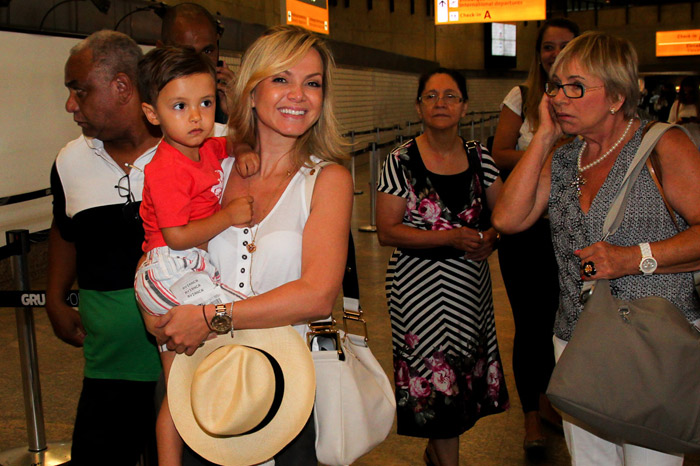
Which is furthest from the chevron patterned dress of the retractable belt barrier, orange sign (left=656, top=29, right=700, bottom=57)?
orange sign (left=656, top=29, right=700, bottom=57)

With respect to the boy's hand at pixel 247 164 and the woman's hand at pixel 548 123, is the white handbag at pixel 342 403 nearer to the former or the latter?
the boy's hand at pixel 247 164

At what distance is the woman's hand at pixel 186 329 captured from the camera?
194 centimetres

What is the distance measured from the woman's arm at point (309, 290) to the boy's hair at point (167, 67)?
0.50 meters

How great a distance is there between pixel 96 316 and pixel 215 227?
735mm

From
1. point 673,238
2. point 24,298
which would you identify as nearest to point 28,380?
point 24,298

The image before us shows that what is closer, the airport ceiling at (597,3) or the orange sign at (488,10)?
the orange sign at (488,10)

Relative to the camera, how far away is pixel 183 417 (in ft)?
6.49

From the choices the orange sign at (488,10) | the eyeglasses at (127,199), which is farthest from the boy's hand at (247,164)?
the orange sign at (488,10)

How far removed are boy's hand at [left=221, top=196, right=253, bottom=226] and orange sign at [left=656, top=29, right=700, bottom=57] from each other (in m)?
32.2

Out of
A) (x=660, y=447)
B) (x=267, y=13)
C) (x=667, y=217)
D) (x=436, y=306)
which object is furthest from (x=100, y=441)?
(x=267, y=13)

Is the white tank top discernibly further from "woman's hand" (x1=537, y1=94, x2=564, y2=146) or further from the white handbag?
"woman's hand" (x1=537, y1=94, x2=564, y2=146)

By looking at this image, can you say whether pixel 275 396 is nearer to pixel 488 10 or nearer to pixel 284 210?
pixel 284 210

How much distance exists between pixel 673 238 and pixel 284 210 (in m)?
1.25

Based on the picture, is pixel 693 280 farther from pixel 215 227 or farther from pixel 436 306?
pixel 215 227
